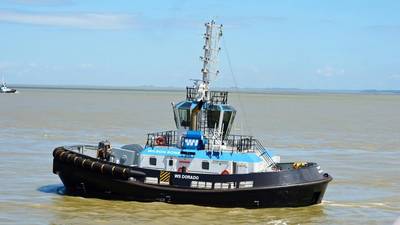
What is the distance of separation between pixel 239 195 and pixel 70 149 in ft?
18.4

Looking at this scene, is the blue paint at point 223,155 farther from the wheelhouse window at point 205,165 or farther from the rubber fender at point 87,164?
the rubber fender at point 87,164

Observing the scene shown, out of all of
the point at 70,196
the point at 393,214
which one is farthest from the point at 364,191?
the point at 70,196

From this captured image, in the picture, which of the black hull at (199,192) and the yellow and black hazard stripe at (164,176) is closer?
the black hull at (199,192)

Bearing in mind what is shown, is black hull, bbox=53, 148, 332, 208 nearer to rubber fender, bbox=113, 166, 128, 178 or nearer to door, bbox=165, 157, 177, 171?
rubber fender, bbox=113, 166, 128, 178

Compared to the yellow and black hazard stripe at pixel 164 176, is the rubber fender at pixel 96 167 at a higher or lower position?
higher

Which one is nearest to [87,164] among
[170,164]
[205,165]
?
[170,164]

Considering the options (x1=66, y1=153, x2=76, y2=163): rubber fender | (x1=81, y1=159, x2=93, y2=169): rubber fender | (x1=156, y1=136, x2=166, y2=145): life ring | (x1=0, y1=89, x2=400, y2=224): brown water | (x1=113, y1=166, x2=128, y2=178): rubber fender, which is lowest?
(x1=0, y1=89, x2=400, y2=224): brown water

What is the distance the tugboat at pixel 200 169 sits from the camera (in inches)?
749

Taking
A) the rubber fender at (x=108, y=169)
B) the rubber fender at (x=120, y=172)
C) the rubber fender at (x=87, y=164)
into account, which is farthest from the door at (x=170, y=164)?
the rubber fender at (x=87, y=164)

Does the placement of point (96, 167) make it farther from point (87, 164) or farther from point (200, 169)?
point (200, 169)

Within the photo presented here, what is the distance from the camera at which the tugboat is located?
19.0 metres

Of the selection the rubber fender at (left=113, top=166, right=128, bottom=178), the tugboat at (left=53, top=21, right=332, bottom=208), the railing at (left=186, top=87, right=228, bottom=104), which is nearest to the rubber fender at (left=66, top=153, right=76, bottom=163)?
the tugboat at (left=53, top=21, right=332, bottom=208)

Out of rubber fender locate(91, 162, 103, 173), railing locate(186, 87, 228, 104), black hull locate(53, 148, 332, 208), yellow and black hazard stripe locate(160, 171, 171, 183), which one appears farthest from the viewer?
railing locate(186, 87, 228, 104)

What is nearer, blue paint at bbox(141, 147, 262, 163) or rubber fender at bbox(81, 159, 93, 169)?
blue paint at bbox(141, 147, 262, 163)
